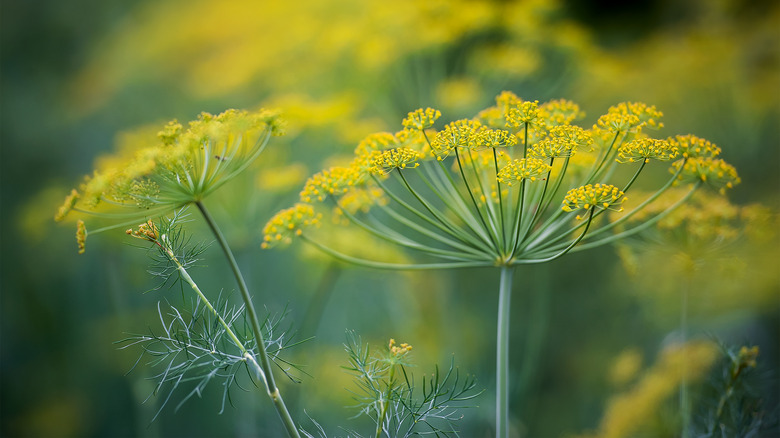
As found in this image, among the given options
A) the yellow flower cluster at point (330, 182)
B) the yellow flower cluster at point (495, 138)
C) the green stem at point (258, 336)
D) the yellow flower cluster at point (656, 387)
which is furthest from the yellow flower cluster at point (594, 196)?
the yellow flower cluster at point (656, 387)

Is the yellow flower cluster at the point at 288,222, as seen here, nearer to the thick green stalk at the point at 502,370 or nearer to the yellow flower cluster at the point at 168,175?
the yellow flower cluster at the point at 168,175

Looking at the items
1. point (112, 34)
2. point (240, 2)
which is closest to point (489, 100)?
point (240, 2)

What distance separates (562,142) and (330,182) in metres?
0.42

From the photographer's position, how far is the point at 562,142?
88 cm

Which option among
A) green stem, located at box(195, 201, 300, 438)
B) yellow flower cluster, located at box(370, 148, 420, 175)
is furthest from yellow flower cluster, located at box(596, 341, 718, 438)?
green stem, located at box(195, 201, 300, 438)

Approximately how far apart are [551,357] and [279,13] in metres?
2.57

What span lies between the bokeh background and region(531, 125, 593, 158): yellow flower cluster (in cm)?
59

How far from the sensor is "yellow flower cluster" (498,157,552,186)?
2.84 ft

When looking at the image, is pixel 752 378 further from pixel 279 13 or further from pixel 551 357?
pixel 279 13

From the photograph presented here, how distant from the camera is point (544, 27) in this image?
2260 millimetres

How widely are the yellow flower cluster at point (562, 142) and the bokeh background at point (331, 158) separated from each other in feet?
1.95

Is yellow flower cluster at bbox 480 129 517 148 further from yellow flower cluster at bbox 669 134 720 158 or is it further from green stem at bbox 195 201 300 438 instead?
green stem at bbox 195 201 300 438

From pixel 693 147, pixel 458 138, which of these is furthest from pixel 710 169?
pixel 458 138

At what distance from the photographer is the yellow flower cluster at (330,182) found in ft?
3.38
